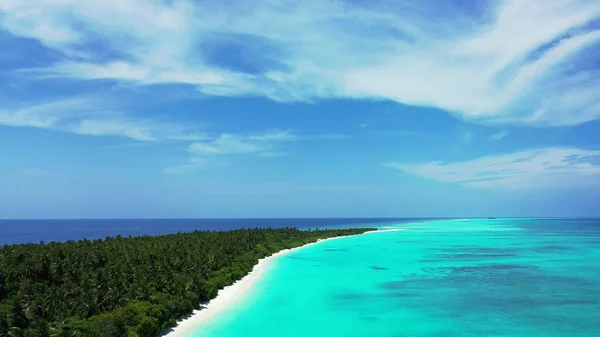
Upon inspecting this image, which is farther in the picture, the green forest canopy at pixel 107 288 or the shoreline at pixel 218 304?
the shoreline at pixel 218 304

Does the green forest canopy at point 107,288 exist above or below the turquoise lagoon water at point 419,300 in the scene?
above

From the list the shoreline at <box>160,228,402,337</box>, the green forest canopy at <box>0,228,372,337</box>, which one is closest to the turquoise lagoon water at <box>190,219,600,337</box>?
the shoreline at <box>160,228,402,337</box>

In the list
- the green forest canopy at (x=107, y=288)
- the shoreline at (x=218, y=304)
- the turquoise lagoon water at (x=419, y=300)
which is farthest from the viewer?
the turquoise lagoon water at (x=419, y=300)

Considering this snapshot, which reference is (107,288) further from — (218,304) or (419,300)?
(419,300)

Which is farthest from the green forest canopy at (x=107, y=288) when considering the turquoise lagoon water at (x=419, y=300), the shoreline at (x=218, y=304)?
the turquoise lagoon water at (x=419, y=300)

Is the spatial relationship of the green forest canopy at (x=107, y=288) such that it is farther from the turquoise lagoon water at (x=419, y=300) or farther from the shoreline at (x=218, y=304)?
the turquoise lagoon water at (x=419, y=300)

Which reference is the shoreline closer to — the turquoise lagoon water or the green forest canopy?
the green forest canopy

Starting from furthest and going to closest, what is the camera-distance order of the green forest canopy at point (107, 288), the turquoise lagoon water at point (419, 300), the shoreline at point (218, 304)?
the turquoise lagoon water at point (419, 300) < the shoreline at point (218, 304) < the green forest canopy at point (107, 288)
